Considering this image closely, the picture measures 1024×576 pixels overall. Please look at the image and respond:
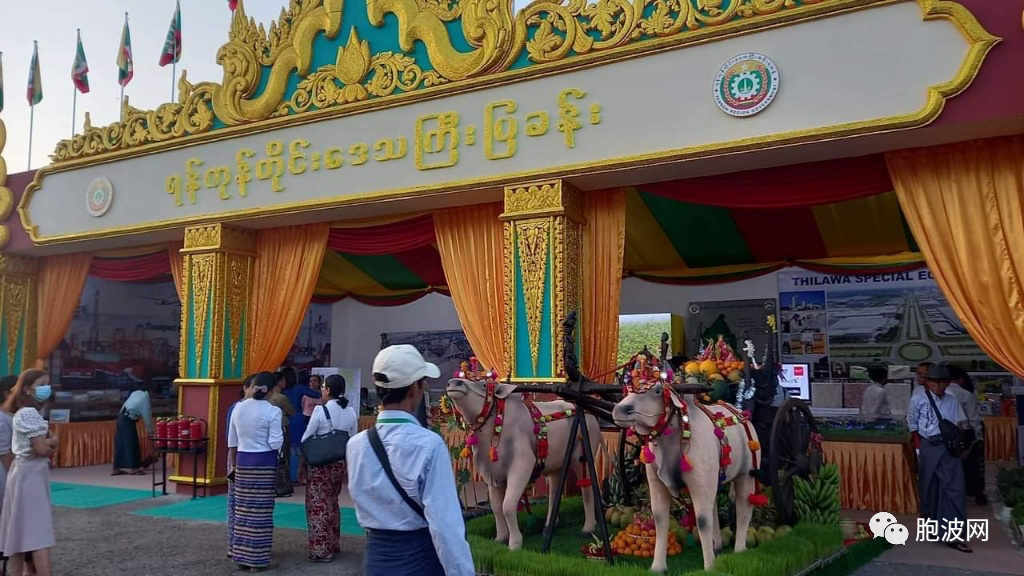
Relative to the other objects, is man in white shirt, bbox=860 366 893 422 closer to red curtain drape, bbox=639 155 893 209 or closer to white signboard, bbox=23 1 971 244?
red curtain drape, bbox=639 155 893 209

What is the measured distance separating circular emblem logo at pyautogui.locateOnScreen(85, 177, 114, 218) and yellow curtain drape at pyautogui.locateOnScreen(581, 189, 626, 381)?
5694 millimetres

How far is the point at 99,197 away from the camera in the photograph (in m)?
8.52

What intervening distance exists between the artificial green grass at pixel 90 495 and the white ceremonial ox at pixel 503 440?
4.66 metres

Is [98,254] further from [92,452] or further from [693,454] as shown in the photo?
[693,454]

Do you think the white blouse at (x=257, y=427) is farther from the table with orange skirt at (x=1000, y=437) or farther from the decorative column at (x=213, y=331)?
the table with orange skirt at (x=1000, y=437)

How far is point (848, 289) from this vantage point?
29.9 feet

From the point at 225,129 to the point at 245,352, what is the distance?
237 cm

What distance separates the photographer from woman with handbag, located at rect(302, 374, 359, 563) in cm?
495

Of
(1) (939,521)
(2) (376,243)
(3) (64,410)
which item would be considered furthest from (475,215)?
(3) (64,410)

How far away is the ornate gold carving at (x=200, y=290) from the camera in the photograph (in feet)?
25.4

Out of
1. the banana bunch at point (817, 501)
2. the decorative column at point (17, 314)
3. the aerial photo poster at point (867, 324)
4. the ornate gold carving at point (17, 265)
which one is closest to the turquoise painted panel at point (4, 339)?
the decorative column at point (17, 314)

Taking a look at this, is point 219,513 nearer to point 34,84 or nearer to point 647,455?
point 647,455

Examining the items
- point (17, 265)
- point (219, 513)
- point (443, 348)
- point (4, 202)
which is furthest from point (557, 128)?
point (17, 265)

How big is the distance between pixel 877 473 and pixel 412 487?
563cm
